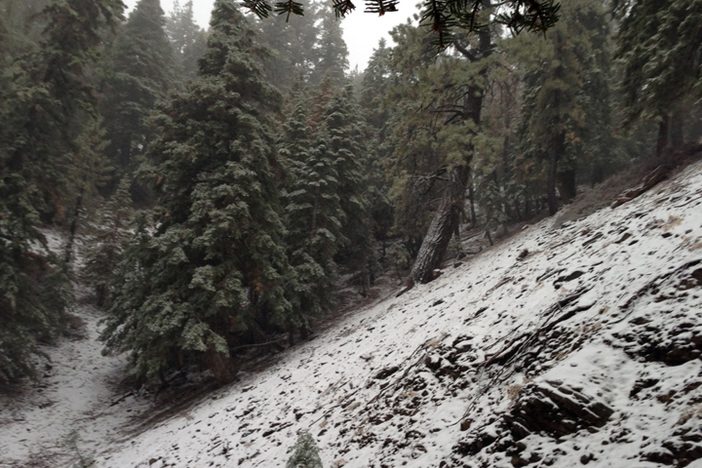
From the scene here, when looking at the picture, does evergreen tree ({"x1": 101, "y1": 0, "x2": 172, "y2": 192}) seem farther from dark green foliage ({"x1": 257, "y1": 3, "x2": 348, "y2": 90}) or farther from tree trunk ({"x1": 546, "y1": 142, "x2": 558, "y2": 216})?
tree trunk ({"x1": 546, "y1": 142, "x2": 558, "y2": 216})

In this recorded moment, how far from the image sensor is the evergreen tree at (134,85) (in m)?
27.7

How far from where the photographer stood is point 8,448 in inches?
430

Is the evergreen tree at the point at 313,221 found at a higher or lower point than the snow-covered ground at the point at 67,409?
higher

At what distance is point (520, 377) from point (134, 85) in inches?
1272

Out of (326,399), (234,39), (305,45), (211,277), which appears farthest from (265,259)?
(305,45)

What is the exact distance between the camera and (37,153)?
580 inches

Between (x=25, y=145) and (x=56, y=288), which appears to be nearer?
(x=25, y=145)

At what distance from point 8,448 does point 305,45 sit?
48074mm

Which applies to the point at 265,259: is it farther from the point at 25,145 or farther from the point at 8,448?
the point at 25,145

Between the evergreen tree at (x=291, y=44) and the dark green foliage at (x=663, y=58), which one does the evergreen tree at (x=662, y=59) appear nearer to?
the dark green foliage at (x=663, y=58)

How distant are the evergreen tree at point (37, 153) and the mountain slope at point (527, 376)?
268 inches

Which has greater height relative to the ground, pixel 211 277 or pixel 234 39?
pixel 234 39

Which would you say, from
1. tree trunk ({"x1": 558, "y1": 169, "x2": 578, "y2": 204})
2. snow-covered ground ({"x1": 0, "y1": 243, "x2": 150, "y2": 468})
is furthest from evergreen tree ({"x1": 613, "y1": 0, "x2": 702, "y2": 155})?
snow-covered ground ({"x1": 0, "y1": 243, "x2": 150, "y2": 468})

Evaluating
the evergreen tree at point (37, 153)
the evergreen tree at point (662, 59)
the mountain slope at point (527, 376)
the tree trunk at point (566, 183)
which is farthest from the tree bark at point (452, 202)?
Answer: the evergreen tree at point (37, 153)
